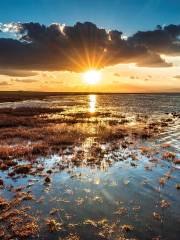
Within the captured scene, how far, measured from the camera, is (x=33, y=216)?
1420 centimetres

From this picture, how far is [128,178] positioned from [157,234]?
7.95 m

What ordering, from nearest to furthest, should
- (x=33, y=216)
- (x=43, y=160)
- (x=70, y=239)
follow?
(x=70, y=239) < (x=33, y=216) < (x=43, y=160)

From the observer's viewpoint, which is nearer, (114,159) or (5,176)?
(5,176)

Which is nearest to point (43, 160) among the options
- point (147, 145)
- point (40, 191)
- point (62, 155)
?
point (62, 155)

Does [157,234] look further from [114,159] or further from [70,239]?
[114,159]

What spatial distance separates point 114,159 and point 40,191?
9631 millimetres

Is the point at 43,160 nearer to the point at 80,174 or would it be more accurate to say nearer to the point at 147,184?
the point at 80,174

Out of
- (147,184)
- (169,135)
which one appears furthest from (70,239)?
(169,135)

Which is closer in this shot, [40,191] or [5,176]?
[40,191]

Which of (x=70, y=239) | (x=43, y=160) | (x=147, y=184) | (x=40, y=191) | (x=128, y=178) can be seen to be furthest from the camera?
(x=43, y=160)

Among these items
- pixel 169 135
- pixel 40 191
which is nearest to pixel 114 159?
pixel 40 191

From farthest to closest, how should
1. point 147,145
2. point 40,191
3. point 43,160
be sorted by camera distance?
point 147,145 < point 43,160 < point 40,191

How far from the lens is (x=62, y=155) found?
90.5 ft

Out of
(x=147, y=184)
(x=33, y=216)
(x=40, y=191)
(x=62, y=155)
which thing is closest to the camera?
(x=33, y=216)
